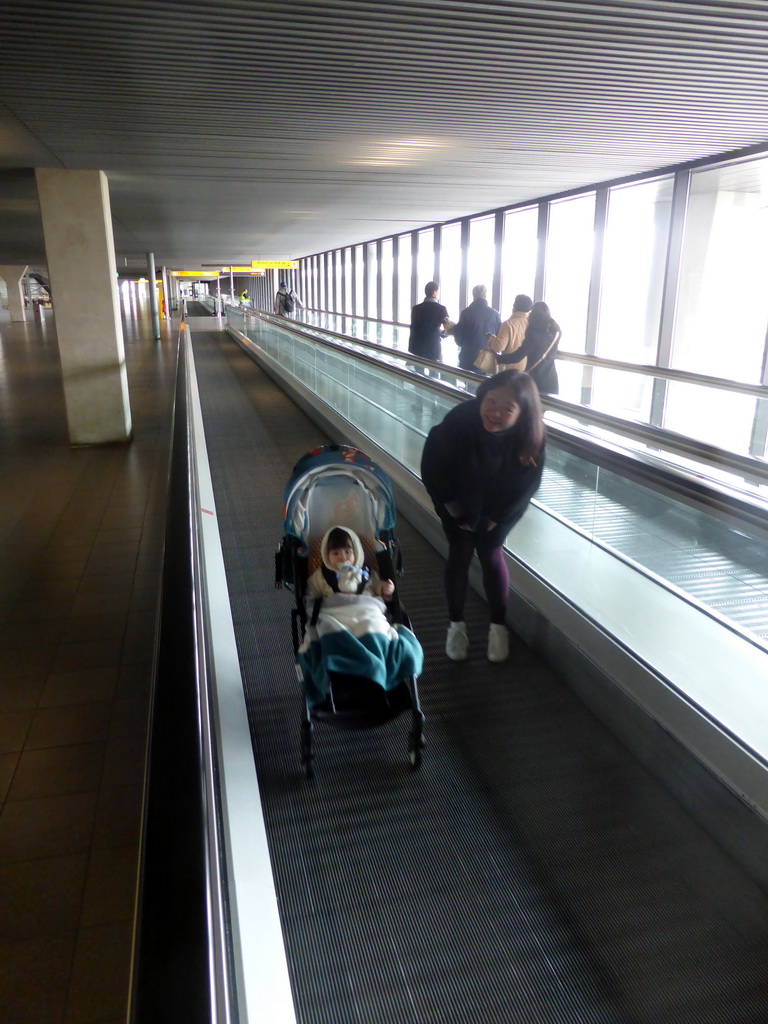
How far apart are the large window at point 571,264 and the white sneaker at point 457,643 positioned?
28.8ft

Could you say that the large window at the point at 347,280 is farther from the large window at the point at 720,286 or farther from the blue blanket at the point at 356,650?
the blue blanket at the point at 356,650

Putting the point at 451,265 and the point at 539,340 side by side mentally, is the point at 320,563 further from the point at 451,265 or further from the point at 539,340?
the point at 451,265

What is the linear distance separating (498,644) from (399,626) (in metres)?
0.92

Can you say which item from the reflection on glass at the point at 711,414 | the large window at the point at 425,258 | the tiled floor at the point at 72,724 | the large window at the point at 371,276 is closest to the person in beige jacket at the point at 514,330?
the reflection on glass at the point at 711,414

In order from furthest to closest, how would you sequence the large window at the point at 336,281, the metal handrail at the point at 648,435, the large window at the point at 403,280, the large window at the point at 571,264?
the large window at the point at 336,281 < the large window at the point at 403,280 < the large window at the point at 571,264 < the metal handrail at the point at 648,435

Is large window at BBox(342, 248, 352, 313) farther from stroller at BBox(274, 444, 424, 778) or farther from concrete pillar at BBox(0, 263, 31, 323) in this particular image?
stroller at BBox(274, 444, 424, 778)

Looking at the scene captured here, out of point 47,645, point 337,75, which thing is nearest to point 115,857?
point 47,645

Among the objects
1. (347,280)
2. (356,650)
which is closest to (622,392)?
(356,650)

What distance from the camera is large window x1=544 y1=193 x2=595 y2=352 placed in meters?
11.7

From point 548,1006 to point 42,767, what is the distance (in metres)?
2.59

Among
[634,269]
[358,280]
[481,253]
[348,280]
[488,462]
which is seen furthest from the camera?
[348,280]

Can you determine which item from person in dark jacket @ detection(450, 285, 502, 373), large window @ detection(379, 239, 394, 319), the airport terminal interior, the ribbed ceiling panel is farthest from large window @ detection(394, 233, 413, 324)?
person in dark jacket @ detection(450, 285, 502, 373)

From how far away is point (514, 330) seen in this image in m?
7.66

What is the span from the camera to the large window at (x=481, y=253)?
49.6 ft
